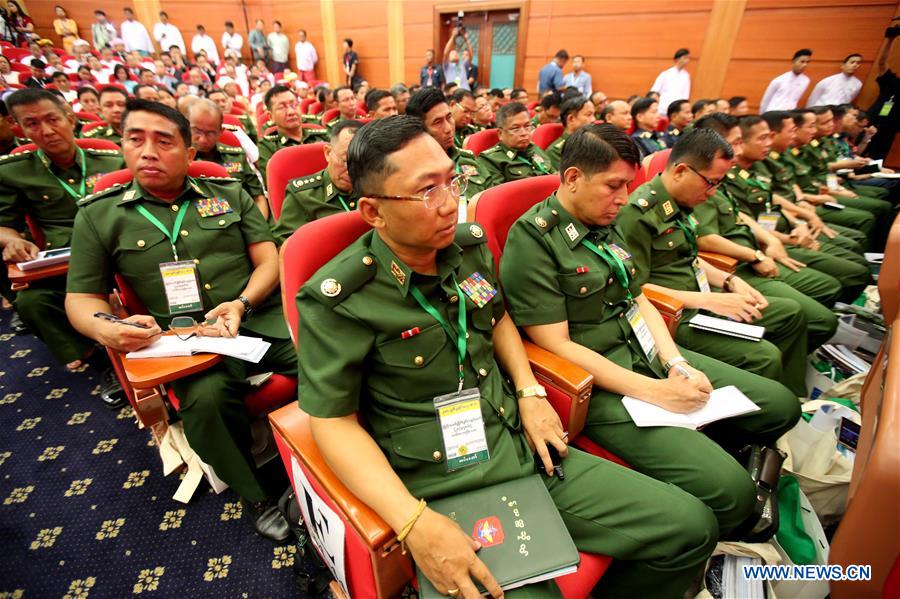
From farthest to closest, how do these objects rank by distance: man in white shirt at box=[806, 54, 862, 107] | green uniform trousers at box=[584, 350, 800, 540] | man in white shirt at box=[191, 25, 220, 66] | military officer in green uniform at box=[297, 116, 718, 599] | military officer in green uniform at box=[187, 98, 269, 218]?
man in white shirt at box=[191, 25, 220, 66] → man in white shirt at box=[806, 54, 862, 107] → military officer in green uniform at box=[187, 98, 269, 218] → green uniform trousers at box=[584, 350, 800, 540] → military officer in green uniform at box=[297, 116, 718, 599]

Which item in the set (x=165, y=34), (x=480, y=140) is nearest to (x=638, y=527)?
(x=480, y=140)

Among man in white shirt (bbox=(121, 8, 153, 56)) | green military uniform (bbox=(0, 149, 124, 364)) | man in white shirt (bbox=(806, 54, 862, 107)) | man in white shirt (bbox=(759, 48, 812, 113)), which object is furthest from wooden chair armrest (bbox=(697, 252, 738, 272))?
man in white shirt (bbox=(121, 8, 153, 56))

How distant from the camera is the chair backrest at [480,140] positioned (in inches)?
143

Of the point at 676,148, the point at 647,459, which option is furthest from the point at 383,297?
the point at 676,148

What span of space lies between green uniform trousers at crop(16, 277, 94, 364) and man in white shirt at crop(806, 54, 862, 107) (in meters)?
8.28

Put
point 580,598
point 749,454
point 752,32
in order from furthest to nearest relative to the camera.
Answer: point 752,32, point 749,454, point 580,598

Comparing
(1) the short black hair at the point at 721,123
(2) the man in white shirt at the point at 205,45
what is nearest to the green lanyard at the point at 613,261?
(1) the short black hair at the point at 721,123

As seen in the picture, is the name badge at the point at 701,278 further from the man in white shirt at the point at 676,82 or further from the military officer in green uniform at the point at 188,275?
the man in white shirt at the point at 676,82

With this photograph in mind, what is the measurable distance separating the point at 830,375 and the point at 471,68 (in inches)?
338

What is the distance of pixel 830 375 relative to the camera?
2.05 m

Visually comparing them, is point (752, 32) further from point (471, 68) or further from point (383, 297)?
point (383, 297)

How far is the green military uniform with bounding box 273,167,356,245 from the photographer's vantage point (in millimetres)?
2104

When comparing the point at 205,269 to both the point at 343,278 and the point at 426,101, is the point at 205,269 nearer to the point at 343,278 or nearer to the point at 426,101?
the point at 343,278

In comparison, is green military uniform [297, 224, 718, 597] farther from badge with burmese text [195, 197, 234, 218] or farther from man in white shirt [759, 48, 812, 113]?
man in white shirt [759, 48, 812, 113]
